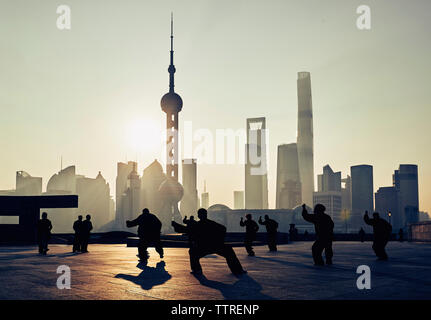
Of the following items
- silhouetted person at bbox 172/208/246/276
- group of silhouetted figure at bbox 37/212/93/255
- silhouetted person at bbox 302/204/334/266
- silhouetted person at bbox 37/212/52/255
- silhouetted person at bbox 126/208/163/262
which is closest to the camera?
silhouetted person at bbox 172/208/246/276

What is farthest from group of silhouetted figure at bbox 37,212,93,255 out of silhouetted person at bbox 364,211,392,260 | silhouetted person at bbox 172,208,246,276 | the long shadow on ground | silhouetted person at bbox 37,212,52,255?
silhouetted person at bbox 364,211,392,260

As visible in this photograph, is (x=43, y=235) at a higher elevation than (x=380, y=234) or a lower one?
lower

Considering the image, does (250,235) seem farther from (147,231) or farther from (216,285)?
(216,285)

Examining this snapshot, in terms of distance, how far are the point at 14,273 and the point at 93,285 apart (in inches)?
137

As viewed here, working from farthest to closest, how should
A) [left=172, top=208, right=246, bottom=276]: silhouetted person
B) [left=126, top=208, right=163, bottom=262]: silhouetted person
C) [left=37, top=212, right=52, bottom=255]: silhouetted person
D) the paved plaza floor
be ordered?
[left=37, top=212, right=52, bottom=255]: silhouetted person, [left=126, top=208, right=163, bottom=262]: silhouetted person, [left=172, top=208, right=246, bottom=276]: silhouetted person, the paved plaza floor

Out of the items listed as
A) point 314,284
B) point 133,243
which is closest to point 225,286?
point 314,284

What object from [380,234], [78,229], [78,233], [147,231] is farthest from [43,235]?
[380,234]

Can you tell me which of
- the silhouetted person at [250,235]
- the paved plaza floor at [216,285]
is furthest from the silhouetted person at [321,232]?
the silhouetted person at [250,235]

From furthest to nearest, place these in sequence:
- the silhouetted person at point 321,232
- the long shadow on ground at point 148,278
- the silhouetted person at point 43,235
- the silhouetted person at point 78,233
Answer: the silhouetted person at point 78,233 → the silhouetted person at point 43,235 → the silhouetted person at point 321,232 → the long shadow on ground at point 148,278

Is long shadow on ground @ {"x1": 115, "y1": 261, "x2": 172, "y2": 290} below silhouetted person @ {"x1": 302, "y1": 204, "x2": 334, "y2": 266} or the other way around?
below

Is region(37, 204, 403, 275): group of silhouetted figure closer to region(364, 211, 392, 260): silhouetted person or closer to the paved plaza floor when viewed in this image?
region(364, 211, 392, 260): silhouetted person

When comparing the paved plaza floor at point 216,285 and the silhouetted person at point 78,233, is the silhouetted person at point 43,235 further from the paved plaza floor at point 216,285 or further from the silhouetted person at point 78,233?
the paved plaza floor at point 216,285
